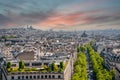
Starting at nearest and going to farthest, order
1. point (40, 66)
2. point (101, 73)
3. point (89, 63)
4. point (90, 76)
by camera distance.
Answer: point (40, 66) < point (101, 73) < point (90, 76) < point (89, 63)

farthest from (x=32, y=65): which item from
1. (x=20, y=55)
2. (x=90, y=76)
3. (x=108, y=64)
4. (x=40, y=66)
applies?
(x=108, y=64)

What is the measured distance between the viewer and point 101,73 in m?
114

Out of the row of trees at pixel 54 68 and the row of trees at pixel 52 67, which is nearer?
the row of trees at pixel 54 68

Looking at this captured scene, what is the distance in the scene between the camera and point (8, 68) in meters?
85.7

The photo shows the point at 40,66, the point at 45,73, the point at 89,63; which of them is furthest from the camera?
the point at 89,63

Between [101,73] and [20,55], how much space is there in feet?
91.1

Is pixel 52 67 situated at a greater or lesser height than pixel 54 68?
greater

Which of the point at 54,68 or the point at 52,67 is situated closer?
the point at 52,67

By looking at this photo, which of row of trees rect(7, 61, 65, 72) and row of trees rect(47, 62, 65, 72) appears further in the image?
row of trees rect(7, 61, 65, 72)

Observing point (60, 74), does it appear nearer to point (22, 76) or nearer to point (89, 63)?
point (22, 76)

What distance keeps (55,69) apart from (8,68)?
11638 mm

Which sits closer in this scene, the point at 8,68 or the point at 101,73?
the point at 8,68

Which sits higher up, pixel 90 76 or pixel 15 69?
pixel 15 69

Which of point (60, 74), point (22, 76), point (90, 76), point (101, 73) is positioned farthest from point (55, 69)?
point (90, 76)
